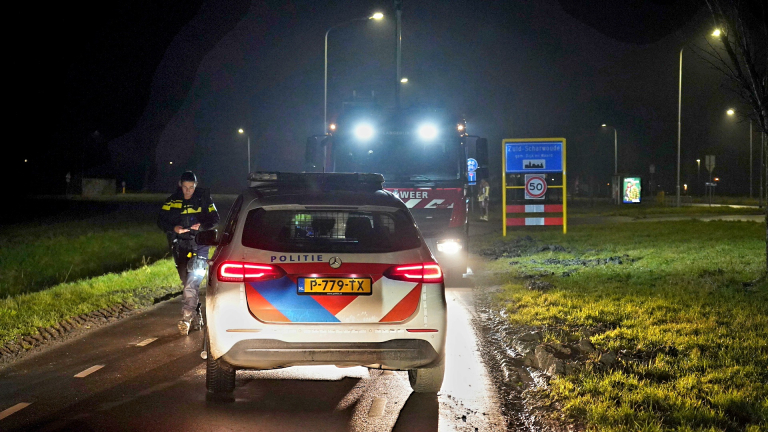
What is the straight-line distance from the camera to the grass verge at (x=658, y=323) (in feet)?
16.5

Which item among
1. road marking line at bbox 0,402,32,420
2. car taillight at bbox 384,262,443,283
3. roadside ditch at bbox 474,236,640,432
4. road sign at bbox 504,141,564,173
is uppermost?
road sign at bbox 504,141,564,173

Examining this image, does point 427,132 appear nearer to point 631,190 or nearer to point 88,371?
point 88,371

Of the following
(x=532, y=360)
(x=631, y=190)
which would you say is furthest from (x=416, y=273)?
(x=631, y=190)

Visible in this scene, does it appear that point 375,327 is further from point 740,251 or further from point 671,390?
point 740,251

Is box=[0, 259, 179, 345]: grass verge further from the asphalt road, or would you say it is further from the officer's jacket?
the officer's jacket

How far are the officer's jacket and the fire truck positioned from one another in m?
4.89

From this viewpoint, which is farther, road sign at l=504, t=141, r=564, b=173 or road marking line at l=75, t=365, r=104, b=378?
road sign at l=504, t=141, r=564, b=173

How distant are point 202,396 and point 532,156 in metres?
16.3

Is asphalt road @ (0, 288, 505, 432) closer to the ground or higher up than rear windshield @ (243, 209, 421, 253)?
closer to the ground

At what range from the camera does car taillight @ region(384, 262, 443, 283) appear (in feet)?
16.8

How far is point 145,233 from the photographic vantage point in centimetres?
2583

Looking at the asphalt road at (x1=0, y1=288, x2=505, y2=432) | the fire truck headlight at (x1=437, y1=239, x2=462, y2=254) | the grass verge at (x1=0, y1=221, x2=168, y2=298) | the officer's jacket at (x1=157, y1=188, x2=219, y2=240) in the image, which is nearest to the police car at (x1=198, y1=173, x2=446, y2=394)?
the asphalt road at (x1=0, y1=288, x2=505, y2=432)

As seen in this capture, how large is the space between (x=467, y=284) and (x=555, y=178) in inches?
423

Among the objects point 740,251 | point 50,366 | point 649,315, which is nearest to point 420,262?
point 50,366
